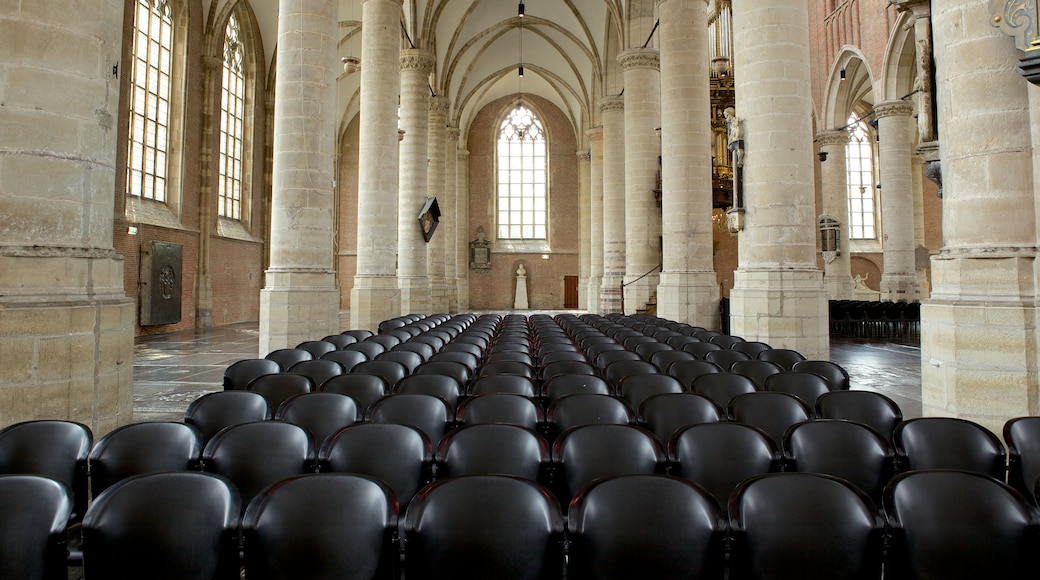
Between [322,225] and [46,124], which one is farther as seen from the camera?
[322,225]

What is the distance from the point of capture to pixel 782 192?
7.73 metres

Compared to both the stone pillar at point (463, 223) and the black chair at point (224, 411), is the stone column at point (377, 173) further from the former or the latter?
the stone pillar at point (463, 223)

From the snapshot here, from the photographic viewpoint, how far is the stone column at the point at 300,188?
8672 mm

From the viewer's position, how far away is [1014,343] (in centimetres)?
416

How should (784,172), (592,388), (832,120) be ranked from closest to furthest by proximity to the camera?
(592,388), (784,172), (832,120)

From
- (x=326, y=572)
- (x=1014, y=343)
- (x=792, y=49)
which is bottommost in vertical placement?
(x=326, y=572)

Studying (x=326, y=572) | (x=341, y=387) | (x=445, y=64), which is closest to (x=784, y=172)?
(x=341, y=387)

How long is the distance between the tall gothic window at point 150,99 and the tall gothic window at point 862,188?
95.9 feet

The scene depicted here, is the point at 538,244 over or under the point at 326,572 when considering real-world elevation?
over

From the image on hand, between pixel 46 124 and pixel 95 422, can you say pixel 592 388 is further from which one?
pixel 46 124

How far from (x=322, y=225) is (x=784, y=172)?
6.66 meters

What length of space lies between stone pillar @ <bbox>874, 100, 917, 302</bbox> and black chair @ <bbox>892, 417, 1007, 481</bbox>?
1758cm

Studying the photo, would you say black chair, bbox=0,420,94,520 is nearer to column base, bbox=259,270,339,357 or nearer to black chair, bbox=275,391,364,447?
black chair, bbox=275,391,364,447

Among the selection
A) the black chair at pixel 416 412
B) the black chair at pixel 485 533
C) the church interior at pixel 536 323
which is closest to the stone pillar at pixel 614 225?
the church interior at pixel 536 323
